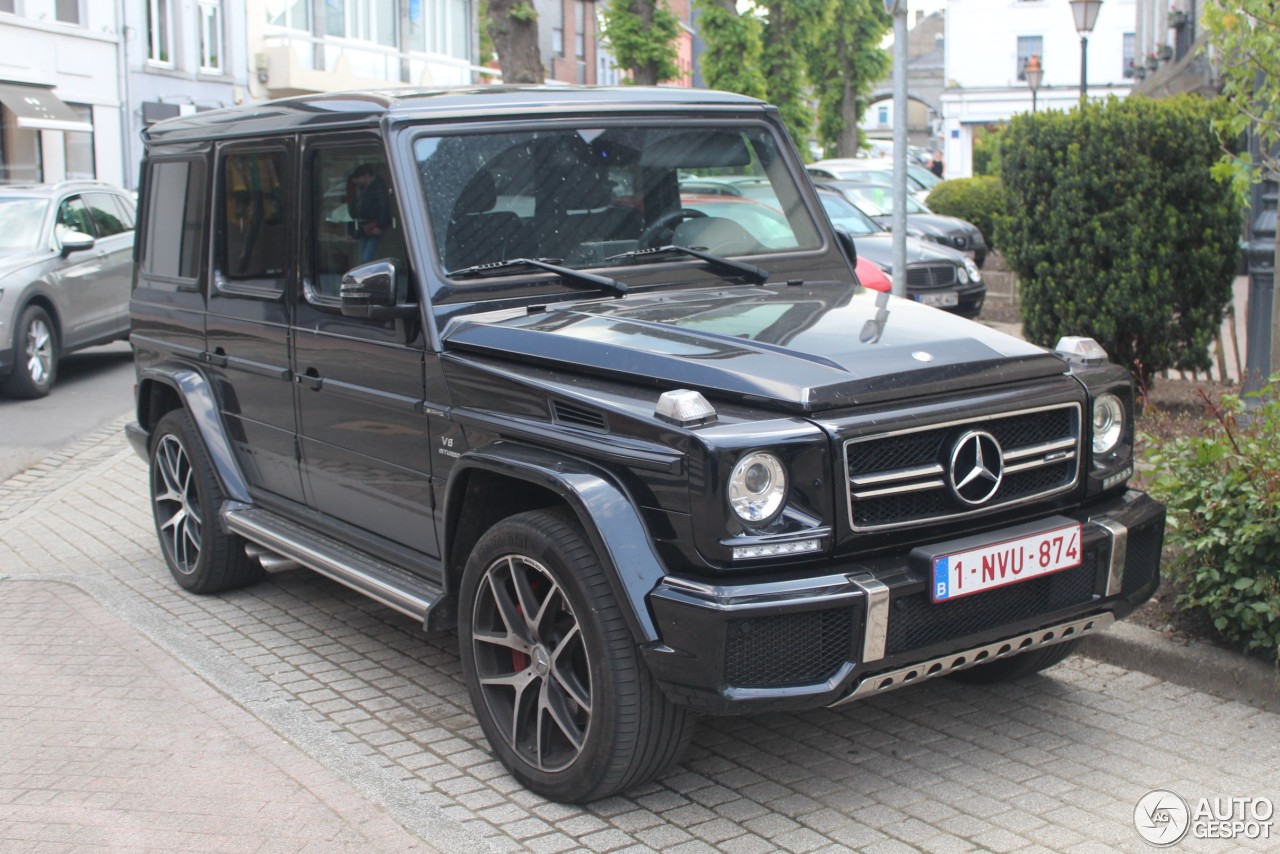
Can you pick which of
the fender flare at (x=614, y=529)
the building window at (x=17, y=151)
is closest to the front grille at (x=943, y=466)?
the fender flare at (x=614, y=529)

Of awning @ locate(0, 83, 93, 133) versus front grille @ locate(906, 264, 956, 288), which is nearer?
front grille @ locate(906, 264, 956, 288)

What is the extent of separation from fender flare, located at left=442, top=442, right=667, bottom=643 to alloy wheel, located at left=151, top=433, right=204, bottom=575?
3066mm

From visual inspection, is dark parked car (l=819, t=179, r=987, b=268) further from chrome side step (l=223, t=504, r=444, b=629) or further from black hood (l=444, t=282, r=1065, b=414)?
black hood (l=444, t=282, r=1065, b=414)

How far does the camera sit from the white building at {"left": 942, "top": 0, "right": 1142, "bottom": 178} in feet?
227

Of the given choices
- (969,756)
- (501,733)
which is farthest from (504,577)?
(969,756)

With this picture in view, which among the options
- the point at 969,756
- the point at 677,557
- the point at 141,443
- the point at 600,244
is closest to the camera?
the point at 677,557

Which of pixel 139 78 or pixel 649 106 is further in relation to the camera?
pixel 139 78

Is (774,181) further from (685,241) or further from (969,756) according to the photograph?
(969,756)

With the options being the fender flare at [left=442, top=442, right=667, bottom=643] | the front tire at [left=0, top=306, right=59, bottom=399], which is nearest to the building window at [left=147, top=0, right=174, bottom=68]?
the front tire at [left=0, top=306, right=59, bottom=399]

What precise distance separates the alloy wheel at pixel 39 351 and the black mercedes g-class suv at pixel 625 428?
748 centimetres

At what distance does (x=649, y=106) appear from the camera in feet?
17.6

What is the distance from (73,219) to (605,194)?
34.4ft

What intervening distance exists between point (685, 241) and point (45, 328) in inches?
380

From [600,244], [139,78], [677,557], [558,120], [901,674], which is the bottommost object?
[901,674]
